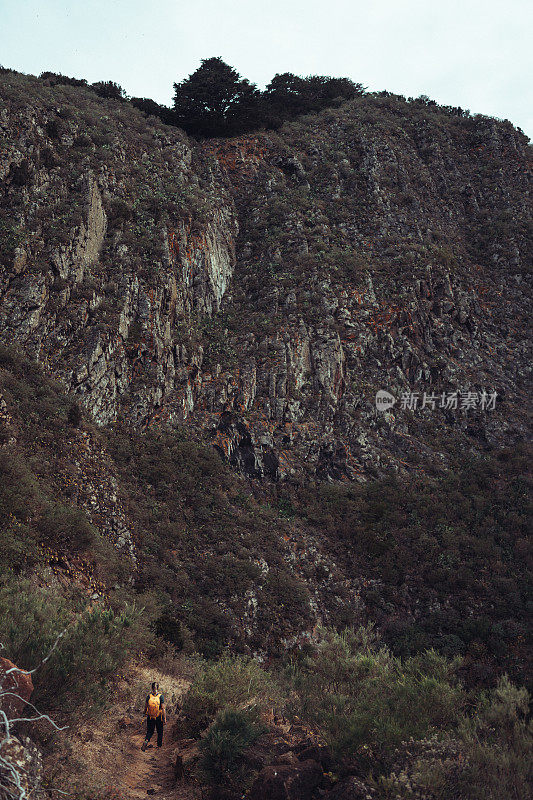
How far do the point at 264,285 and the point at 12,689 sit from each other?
27177 mm

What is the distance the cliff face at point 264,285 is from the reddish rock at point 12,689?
14.8 meters

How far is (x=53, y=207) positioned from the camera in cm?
2162

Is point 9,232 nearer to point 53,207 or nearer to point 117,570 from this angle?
point 53,207

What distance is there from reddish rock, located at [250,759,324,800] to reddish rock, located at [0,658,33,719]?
317cm

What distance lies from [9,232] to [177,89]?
1122 inches

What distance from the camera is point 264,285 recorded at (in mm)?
29344

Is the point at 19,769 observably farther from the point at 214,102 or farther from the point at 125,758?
the point at 214,102

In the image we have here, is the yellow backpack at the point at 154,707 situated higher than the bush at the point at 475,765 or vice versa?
the bush at the point at 475,765

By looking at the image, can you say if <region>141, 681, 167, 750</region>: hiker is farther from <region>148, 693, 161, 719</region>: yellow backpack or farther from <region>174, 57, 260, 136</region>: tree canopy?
<region>174, 57, 260, 136</region>: tree canopy

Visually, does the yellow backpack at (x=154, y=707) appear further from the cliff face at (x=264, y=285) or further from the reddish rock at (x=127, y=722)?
the cliff face at (x=264, y=285)

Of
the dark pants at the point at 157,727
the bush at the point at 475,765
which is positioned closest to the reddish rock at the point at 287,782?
the bush at the point at 475,765

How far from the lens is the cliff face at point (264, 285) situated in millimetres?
20828

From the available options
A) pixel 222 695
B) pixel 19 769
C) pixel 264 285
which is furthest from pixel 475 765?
pixel 264 285

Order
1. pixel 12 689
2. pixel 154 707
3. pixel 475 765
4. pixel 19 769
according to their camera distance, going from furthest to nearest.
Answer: pixel 154 707 → pixel 12 689 → pixel 475 765 → pixel 19 769
